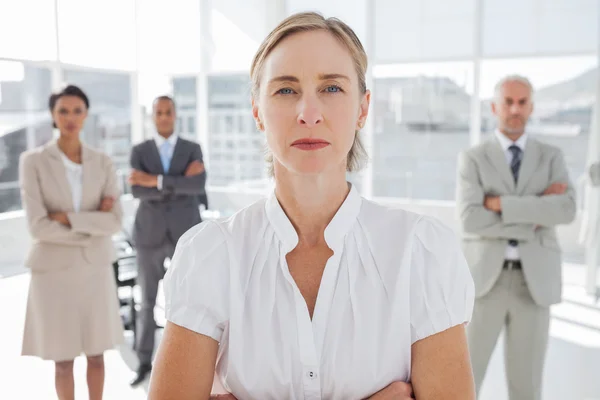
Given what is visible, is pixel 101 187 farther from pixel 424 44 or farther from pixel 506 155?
pixel 424 44

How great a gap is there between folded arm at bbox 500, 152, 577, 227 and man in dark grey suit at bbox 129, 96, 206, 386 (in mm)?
2251

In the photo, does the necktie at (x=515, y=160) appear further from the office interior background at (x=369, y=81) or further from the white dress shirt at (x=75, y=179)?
the office interior background at (x=369, y=81)

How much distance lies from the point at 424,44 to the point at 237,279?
714cm

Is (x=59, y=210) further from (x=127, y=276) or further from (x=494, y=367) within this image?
(x=494, y=367)

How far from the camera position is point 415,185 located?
28.6ft

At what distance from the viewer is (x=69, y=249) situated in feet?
10.7

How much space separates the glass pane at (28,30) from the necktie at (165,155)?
3.18 m

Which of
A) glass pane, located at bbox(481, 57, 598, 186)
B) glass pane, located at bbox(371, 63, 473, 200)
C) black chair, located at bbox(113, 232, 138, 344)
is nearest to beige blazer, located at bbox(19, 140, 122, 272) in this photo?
black chair, located at bbox(113, 232, 138, 344)

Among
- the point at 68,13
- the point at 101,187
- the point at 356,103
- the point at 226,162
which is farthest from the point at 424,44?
the point at 356,103

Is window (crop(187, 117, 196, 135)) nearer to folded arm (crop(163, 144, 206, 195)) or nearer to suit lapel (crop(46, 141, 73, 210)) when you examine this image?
folded arm (crop(163, 144, 206, 195))

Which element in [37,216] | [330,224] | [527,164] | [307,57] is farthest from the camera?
[37,216]

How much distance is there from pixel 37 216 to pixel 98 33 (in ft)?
17.1

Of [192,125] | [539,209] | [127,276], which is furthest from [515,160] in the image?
[192,125]

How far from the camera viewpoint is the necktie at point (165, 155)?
4.29 m
